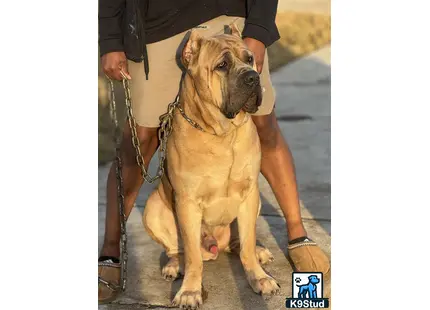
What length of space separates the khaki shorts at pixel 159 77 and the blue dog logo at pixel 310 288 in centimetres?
93

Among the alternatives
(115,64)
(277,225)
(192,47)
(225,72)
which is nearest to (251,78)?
(225,72)

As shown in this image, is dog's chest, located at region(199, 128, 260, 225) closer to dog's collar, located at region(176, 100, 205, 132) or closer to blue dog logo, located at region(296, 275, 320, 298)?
dog's collar, located at region(176, 100, 205, 132)

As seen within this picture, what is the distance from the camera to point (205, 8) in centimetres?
333

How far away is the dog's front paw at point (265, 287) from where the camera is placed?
331 cm

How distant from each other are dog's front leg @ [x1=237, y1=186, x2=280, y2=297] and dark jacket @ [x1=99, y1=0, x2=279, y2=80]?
2.48 ft

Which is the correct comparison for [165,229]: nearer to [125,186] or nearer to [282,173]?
[125,186]

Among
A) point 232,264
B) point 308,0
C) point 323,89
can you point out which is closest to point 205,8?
point 308,0

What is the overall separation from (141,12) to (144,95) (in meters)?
0.39

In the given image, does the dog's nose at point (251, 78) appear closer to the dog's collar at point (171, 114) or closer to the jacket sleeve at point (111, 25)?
the dog's collar at point (171, 114)

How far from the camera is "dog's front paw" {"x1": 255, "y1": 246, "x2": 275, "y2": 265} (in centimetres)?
364

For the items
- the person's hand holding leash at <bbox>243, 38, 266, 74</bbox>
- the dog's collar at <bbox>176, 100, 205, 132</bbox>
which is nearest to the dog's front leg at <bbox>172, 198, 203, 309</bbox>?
the dog's collar at <bbox>176, 100, 205, 132</bbox>

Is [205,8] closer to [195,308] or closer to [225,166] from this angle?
[225,166]

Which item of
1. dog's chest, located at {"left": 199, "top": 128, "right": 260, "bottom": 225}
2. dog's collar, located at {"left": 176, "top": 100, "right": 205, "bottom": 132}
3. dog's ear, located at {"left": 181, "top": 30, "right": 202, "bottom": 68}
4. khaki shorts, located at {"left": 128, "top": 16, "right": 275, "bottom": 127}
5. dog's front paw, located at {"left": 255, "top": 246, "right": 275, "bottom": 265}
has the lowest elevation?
dog's front paw, located at {"left": 255, "top": 246, "right": 275, "bottom": 265}

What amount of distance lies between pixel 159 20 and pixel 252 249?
1156mm
